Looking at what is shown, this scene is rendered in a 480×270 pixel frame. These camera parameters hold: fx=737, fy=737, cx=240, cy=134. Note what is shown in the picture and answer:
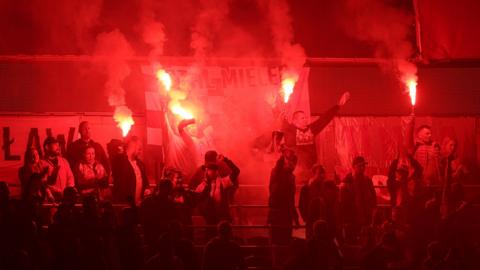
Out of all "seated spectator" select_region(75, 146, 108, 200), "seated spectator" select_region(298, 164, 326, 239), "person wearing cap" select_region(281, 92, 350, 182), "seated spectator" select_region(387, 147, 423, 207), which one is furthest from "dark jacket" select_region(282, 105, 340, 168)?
"seated spectator" select_region(75, 146, 108, 200)

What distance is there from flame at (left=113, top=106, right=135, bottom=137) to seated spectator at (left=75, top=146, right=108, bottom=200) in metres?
2.14

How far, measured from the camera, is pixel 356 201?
11477mm

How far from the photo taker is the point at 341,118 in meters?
15.0

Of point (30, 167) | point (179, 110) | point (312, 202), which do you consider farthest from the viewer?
point (179, 110)

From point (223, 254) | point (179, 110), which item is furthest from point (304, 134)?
point (223, 254)

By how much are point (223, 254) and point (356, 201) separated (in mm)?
2885

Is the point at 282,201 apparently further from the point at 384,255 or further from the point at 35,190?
the point at 35,190

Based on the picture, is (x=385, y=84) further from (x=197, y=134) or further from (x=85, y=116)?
(x=85, y=116)

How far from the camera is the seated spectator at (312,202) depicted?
35.1 feet

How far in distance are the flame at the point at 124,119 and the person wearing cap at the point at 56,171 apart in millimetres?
2433

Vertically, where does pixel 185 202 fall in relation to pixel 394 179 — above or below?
below

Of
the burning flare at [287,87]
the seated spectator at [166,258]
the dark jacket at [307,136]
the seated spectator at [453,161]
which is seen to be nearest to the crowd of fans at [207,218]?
the seated spectator at [166,258]

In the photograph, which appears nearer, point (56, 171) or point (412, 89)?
point (56, 171)

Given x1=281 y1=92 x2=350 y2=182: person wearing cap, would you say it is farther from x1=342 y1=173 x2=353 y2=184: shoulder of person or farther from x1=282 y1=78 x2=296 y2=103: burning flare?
x1=342 y1=173 x2=353 y2=184: shoulder of person
